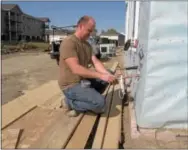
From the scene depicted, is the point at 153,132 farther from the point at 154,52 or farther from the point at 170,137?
the point at 154,52

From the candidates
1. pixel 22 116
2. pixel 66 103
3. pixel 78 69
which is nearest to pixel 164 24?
pixel 78 69

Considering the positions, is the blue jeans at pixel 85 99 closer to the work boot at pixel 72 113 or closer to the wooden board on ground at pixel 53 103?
the work boot at pixel 72 113

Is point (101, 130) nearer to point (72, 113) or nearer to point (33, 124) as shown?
point (72, 113)

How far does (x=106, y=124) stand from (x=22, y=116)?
1.11 m

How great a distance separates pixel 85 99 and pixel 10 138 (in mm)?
1000

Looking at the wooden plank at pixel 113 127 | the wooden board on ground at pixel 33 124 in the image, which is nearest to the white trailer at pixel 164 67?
the wooden plank at pixel 113 127

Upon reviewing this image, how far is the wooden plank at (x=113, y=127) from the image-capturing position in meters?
2.79

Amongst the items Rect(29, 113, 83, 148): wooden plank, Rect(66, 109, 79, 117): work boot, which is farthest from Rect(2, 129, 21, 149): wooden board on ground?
Rect(66, 109, 79, 117): work boot

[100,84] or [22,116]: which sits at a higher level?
[100,84]

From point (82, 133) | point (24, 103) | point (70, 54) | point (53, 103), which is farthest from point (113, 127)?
point (24, 103)

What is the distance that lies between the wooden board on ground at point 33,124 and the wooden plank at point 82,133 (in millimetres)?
391

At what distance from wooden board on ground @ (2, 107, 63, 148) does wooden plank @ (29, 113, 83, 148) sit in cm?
12

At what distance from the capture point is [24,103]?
4293 mm

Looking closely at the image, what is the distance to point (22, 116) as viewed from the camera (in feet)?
12.0
